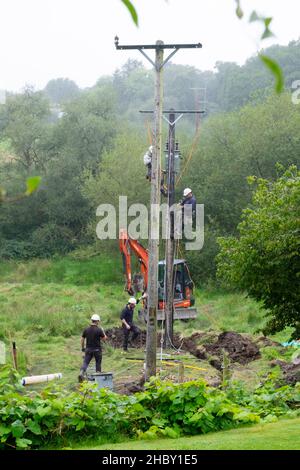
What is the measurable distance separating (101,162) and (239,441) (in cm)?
4254

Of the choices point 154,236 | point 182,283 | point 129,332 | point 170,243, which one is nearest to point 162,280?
point 182,283

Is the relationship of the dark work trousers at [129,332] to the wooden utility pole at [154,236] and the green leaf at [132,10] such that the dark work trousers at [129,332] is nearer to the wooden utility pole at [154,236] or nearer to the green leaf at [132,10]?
the wooden utility pole at [154,236]

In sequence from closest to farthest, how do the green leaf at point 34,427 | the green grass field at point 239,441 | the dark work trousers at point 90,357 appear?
the green grass field at point 239,441, the green leaf at point 34,427, the dark work trousers at point 90,357

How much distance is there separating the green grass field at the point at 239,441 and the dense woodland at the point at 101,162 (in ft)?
83.0

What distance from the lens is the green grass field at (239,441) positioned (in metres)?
8.09

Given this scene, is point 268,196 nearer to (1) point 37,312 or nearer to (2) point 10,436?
(2) point 10,436

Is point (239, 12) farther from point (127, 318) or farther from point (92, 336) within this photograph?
point (127, 318)

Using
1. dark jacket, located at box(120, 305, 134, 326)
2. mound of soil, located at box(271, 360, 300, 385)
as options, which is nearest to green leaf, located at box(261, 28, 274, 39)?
mound of soil, located at box(271, 360, 300, 385)

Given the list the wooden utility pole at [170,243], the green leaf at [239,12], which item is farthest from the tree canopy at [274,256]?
the green leaf at [239,12]

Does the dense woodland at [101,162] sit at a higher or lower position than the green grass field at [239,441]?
higher

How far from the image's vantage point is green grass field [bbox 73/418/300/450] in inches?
319

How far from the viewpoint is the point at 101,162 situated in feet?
165

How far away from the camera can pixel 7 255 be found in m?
52.2
